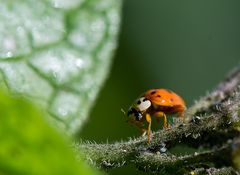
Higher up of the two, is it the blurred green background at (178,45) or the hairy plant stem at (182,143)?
the blurred green background at (178,45)

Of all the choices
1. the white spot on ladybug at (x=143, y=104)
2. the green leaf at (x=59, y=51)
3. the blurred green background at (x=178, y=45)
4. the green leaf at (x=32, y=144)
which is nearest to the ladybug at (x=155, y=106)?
the white spot on ladybug at (x=143, y=104)

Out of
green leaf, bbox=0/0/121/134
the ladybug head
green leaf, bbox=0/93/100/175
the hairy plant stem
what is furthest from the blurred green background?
green leaf, bbox=0/93/100/175

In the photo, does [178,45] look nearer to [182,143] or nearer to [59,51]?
[59,51]

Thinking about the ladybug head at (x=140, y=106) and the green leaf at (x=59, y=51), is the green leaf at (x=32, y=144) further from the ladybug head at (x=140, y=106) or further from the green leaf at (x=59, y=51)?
the ladybug head at (x=140, y=106)

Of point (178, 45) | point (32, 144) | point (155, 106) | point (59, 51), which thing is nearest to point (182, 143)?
Answer: point (155, 106)

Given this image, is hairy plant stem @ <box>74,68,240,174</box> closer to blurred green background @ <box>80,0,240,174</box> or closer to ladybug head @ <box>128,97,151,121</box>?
ladybug head @ <box>128,97,151,121</box>
